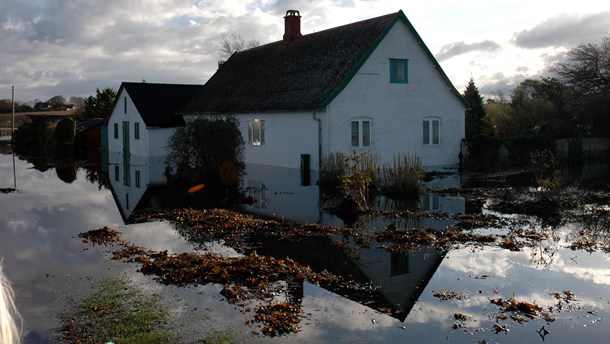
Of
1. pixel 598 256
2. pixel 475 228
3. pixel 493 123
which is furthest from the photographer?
pixel 493 123

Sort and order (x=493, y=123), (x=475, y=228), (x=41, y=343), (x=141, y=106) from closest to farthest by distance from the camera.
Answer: (x=41, y=343) < (x=475, y=228) < (x=141, y=106) < (x=493, y=123)

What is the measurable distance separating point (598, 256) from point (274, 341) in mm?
6701

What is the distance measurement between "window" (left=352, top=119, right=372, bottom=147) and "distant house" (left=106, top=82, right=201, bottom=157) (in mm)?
14141

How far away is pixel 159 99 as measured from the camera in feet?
121

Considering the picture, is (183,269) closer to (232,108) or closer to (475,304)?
(475,304)

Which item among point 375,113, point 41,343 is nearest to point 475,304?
point 41,343

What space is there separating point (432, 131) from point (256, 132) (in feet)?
26.8

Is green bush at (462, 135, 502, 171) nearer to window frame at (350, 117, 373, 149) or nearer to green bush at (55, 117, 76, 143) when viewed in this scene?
window frame at (350, 117, 373, 149)

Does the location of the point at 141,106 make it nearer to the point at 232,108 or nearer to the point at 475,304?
the point at 232,108

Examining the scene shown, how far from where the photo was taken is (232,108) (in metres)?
30.0

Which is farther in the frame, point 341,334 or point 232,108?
point 232,108

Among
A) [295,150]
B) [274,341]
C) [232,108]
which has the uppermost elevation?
[232,108]

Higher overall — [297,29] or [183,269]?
[297,29]

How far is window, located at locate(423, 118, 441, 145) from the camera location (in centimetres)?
2688
